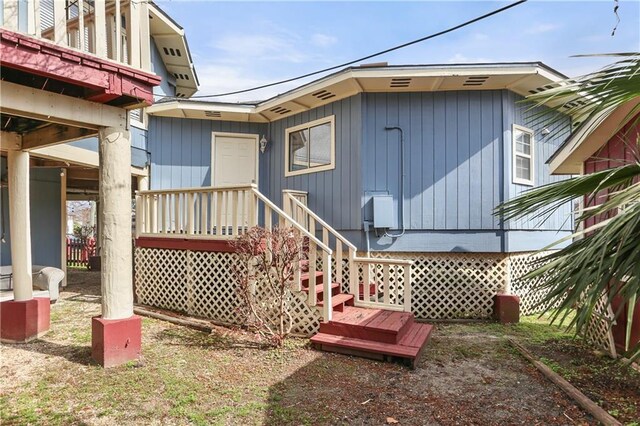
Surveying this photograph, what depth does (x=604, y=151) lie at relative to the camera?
17.9 feet

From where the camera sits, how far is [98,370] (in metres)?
3.85

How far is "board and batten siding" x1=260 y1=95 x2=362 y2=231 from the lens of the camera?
7152mm

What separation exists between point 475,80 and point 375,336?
5.04 meters

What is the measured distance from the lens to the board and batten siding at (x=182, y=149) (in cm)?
861

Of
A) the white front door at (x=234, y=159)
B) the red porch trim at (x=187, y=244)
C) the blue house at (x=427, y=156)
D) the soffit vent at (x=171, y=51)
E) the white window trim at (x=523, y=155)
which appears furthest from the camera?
the soffit vent at (x=171, y=51)

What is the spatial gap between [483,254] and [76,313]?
7.36 metres

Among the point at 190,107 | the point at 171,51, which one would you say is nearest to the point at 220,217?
the point at 190,107

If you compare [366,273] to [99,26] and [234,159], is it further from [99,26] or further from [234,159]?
[234,159]

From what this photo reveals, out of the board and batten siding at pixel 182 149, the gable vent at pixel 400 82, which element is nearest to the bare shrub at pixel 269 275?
the gable vent at pixel 400 82

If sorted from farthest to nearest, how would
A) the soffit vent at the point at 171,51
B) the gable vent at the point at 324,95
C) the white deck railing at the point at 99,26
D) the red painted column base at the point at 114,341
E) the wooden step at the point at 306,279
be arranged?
the soffit vent at the point at 171,51 < the gable vent at the point at 324,95 < the wooden step at the point at 306,279 < the red painted column base at the point at 114,341 < the white deck railing at the point at 99,26

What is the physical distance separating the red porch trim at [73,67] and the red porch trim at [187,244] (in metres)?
2.40

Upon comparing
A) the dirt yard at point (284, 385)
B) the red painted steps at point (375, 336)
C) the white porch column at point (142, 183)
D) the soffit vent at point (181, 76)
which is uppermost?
the soffit vent at point (181, 76)

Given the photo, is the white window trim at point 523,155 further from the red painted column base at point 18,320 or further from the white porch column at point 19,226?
the red painted column base at point 18,320

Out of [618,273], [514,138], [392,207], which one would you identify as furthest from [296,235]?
[514,138]
